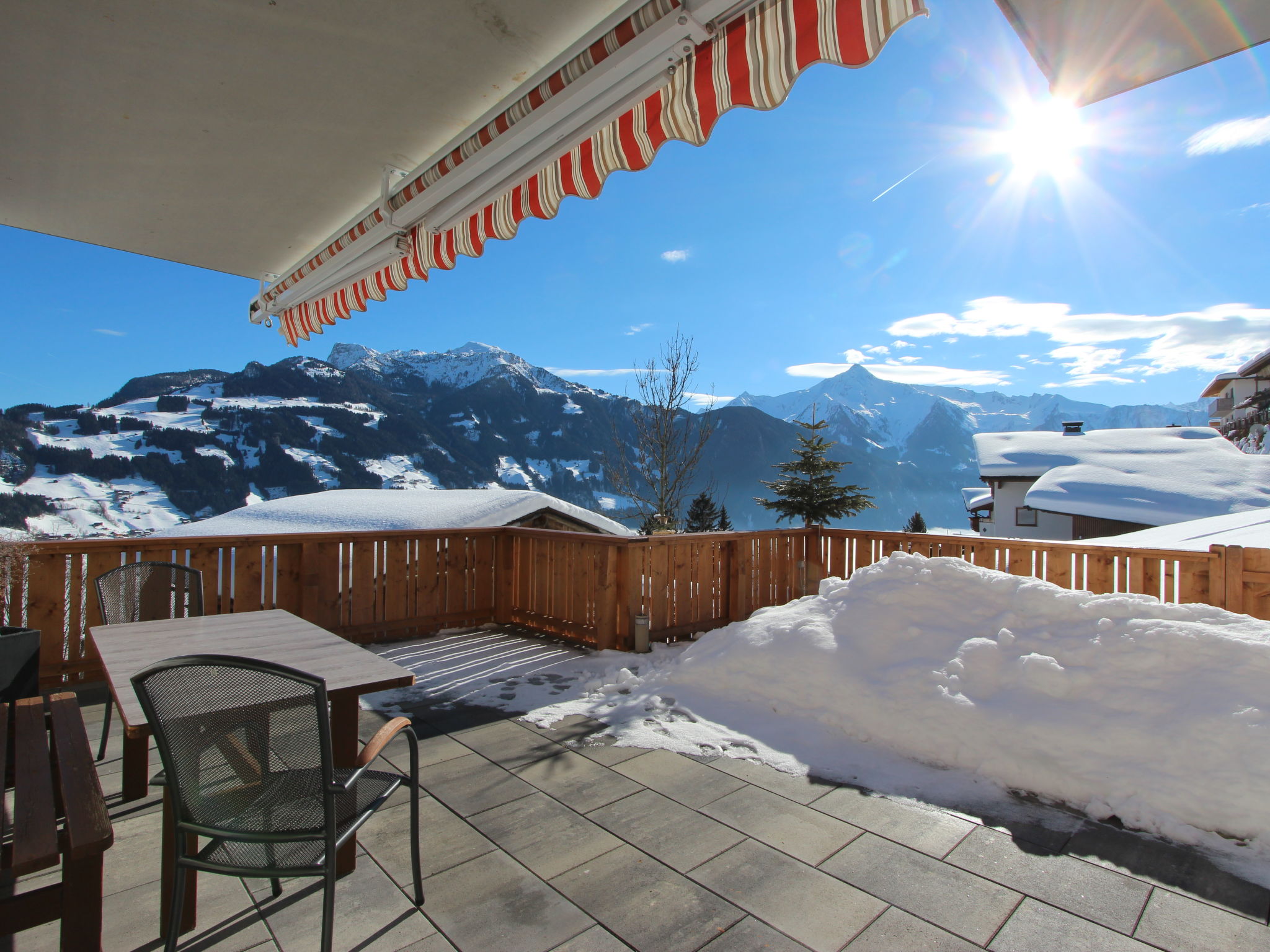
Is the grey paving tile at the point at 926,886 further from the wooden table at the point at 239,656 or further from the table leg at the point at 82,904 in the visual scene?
the table leg at the point at 82,904

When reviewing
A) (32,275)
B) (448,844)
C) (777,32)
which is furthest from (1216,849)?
(32,275)

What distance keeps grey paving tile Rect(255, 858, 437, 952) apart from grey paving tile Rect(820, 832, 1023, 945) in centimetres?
144

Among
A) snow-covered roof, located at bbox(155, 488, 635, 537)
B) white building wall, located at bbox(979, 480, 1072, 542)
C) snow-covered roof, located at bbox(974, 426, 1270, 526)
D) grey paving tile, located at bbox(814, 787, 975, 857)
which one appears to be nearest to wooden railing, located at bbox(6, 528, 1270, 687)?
snow-covered roof, located at bbox(155, 488, 635, 537)

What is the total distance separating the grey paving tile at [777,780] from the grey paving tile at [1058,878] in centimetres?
62

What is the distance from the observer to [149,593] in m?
3.24

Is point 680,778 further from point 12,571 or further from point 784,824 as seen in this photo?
point 12,571

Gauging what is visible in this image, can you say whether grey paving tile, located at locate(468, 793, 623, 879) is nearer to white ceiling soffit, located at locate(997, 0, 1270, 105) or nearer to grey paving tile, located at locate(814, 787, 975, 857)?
grey paving tile, located at locate(814, 787, 975, 857)

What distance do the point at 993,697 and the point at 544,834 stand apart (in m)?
2.41

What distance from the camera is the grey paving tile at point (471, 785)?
9.06ft

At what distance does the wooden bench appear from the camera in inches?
51.9

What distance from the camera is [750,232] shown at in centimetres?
1040

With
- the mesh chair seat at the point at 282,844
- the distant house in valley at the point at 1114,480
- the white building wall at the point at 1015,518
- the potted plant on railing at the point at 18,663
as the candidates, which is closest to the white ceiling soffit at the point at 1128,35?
the mesh chair seat at the point at 282,844

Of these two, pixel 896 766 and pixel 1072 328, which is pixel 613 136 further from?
pixel 1072 328

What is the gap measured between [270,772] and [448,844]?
42.0 inches
